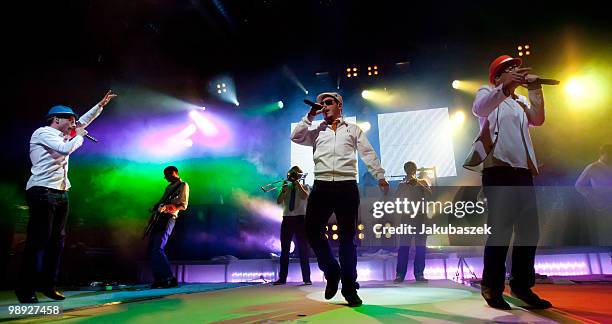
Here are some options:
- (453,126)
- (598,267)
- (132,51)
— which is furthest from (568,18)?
(132,51)

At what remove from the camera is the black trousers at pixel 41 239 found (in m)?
3.41

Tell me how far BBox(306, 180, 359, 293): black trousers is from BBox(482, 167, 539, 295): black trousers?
1063 millimetres

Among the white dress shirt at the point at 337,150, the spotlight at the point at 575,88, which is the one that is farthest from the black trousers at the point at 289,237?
the spotlight at the point at 575,88

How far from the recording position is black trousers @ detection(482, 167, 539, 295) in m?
2.54

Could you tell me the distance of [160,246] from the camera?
5.48 meters

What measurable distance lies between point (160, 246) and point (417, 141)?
7.24 meters

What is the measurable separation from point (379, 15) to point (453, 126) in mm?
3803

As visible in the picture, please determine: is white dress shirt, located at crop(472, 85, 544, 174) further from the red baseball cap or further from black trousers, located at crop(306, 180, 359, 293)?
black trousers, located at crop(306, 180, 359, 293)

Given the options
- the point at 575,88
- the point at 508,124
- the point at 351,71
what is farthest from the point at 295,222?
the point at 575,88

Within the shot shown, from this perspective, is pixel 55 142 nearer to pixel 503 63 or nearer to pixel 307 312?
pixel 307 312

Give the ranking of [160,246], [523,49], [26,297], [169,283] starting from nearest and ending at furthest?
[26,297] < [160,246] < [169,283] < [523,49]

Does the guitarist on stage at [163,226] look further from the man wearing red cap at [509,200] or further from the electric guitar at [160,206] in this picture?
the man wearing red cap at [509,200]

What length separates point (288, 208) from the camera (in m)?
5.78

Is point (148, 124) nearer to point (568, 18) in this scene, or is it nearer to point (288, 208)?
point (288, 208)
